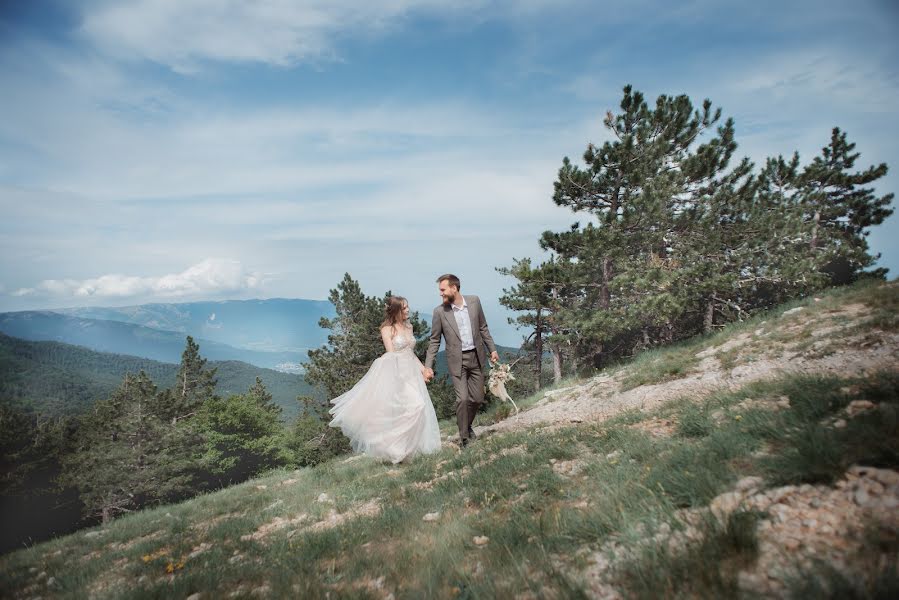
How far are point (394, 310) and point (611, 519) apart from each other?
19.8 ft

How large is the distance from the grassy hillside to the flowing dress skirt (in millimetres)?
614

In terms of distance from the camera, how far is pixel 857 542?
6.32 feet

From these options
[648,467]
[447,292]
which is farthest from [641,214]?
[648,467]

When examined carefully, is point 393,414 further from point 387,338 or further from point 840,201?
point 840,201

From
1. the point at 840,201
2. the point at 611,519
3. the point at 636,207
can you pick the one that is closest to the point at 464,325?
the point at 611,519

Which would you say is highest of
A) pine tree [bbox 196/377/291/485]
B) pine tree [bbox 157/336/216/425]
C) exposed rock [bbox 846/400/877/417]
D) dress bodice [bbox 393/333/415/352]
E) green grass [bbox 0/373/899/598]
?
dress bodice [bbox 393/333/415/352]

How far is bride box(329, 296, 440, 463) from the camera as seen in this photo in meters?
7.90

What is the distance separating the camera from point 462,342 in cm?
788

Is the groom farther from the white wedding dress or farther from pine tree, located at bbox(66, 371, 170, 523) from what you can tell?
pine tree, located at bbox(66, 371, 170, 523)

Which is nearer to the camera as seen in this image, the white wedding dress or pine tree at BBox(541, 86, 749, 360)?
the white wedding dress

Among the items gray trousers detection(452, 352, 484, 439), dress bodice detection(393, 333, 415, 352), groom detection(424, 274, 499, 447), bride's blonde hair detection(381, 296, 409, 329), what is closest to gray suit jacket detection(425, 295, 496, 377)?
groom detection(424, 274, 499, 447)

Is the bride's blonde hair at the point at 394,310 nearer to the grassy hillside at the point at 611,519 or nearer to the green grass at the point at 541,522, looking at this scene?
the grassy hillside at the point at 611,519

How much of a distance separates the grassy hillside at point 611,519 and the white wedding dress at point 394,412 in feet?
2.06

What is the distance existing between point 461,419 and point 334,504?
9.74 feet
